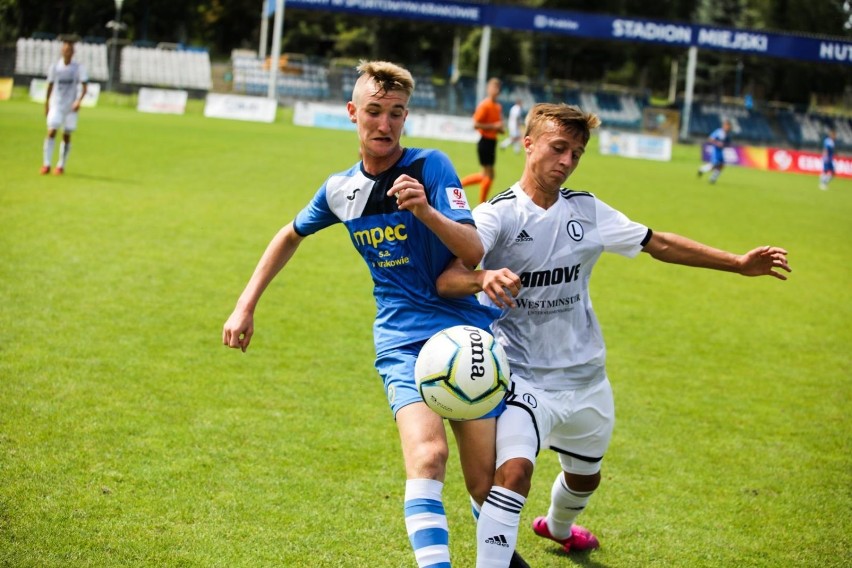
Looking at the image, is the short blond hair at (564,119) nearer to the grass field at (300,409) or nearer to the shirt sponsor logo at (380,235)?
the shirt sponsor logo at (380,235)

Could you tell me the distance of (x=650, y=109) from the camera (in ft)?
171

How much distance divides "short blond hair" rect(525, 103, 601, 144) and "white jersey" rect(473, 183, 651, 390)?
1.08 ft

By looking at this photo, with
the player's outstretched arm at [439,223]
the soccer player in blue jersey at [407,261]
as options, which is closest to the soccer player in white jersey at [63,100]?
the soccer player in blue jersey at [407,261]

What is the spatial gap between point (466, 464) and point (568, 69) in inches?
2801

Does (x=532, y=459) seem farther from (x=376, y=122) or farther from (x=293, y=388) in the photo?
(x=293, y=388)

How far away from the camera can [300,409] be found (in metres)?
6.35

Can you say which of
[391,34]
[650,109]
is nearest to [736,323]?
[650,109]

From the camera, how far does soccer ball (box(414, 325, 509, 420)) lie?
3.57 metres

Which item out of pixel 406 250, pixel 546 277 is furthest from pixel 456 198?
pixel 546 277

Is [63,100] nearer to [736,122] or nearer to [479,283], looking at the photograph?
[479,283]

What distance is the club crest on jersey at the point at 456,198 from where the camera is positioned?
381 centimetres

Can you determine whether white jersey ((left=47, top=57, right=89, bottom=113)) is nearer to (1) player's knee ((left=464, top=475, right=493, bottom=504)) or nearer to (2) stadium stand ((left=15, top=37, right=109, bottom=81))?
(1) player's knee ((left=464, top=475, right=493, bottom=504))

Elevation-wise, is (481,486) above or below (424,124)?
below

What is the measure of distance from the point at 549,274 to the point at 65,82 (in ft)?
50.6
